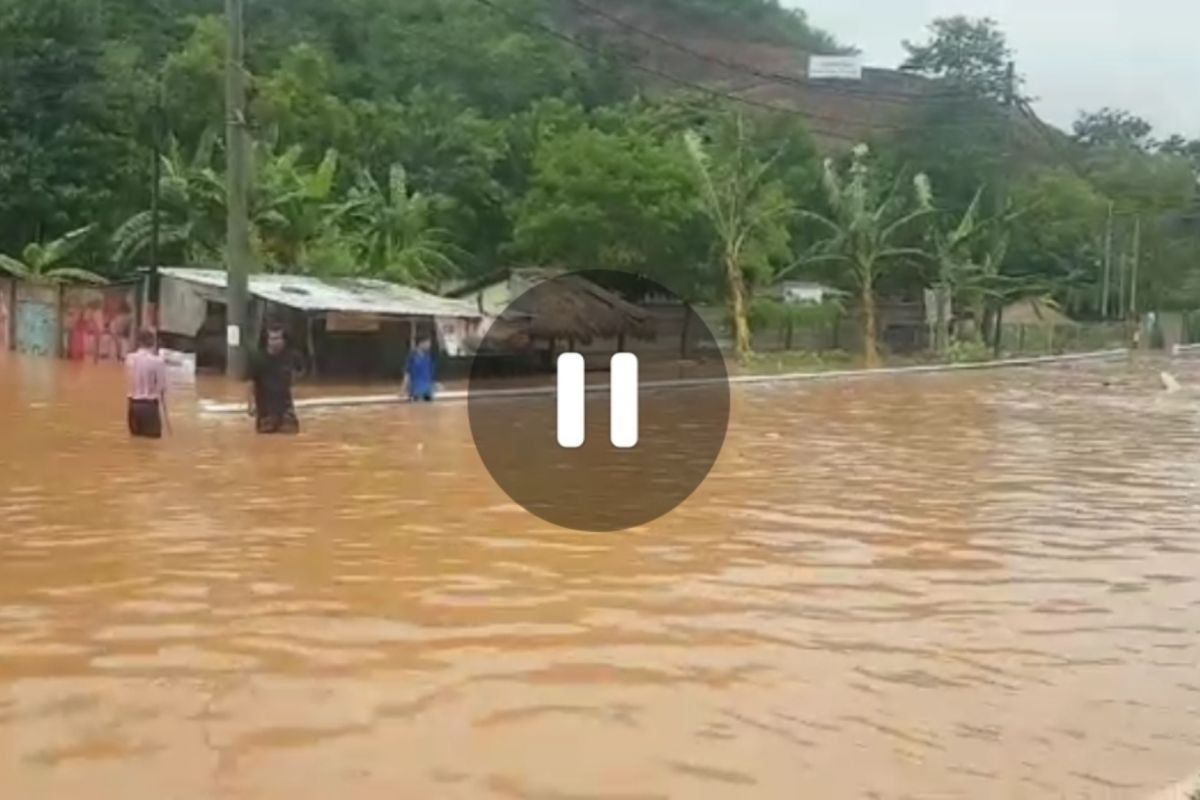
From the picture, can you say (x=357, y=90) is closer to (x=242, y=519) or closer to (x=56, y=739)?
(x=242, y=519)

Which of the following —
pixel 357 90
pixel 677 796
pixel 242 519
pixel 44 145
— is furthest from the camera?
pixel 357 90

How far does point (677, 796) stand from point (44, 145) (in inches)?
1466

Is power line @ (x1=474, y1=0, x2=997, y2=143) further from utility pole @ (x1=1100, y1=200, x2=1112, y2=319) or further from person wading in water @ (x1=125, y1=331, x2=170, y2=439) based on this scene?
person wading in water @ (x1=125, y1=331, x2=170, y2=439)

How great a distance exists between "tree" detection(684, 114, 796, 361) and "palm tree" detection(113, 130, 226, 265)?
39.6ft

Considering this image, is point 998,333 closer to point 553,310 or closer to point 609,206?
point 609,206

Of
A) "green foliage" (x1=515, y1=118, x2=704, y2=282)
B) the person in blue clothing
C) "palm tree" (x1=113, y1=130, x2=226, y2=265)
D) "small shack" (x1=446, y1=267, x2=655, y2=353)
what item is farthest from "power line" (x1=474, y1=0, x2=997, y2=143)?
the person in blue clothing

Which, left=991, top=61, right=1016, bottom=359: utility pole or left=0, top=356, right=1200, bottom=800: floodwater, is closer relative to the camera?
left=0, top=356, right=1200, bottom=800: floodwater

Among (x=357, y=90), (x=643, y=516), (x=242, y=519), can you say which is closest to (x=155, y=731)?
(x=242, y=519)

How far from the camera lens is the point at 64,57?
130 feet

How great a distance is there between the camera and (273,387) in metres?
19.7

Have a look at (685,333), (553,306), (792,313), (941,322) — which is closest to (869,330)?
(792,313)

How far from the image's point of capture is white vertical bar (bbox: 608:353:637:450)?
959cm
